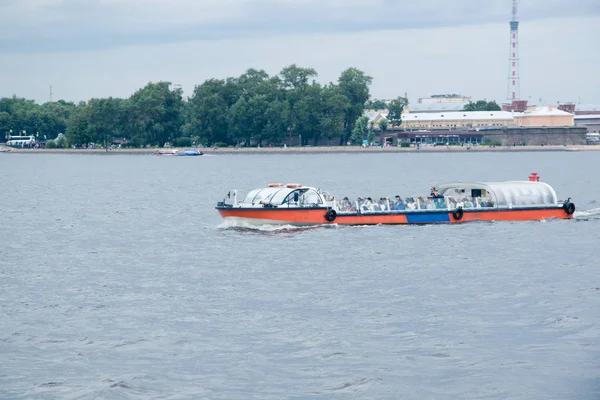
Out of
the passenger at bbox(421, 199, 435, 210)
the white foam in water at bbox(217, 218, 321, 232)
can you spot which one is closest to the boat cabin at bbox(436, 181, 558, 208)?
the passenger at bbox(421, 199, 435, 210)

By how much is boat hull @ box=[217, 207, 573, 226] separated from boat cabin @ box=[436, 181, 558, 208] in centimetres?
52

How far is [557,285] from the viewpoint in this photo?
40062 millimetres

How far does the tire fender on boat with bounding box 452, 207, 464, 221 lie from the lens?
198 ft

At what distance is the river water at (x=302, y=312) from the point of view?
2686 centimetres

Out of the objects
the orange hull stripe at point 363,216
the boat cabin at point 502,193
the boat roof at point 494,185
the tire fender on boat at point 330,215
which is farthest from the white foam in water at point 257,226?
the boat roof at point 494,185

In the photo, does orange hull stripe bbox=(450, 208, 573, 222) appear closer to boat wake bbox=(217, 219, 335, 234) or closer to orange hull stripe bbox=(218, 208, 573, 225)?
orange hull stripe bbox=(218, 208, 573, 225)

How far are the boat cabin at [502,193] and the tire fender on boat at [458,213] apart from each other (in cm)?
155

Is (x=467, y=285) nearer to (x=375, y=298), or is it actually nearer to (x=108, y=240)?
(x=375, y=298)

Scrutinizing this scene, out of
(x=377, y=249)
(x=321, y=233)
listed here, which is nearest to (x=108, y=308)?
(x=377, y=249)

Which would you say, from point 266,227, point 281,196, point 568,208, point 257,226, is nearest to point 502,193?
point 568,208

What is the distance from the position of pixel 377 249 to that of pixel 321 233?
5.56 metres

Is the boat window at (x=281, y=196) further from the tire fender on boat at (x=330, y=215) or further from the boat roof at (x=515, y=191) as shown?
the boat roof at (x=515, y=191)

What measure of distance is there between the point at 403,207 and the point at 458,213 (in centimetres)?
320

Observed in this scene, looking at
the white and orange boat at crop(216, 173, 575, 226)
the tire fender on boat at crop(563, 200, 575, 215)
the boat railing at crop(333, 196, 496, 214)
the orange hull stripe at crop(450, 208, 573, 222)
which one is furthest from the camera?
the tire fender on boat at crop(563, 200, 575, 215)
